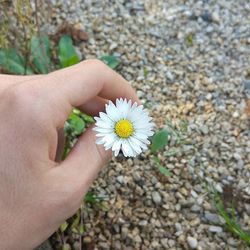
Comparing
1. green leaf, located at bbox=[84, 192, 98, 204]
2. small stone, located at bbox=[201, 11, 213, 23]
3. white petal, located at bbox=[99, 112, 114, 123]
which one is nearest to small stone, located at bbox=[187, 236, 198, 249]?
green leaf, located at bbox=[84, 192, 98, 204]

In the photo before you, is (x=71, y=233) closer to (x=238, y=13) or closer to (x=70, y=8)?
(x=70, y=8)

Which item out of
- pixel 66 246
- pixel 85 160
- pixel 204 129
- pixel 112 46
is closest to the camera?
pixel 85 160

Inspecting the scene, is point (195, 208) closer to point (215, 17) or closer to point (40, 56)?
point (40, 56)

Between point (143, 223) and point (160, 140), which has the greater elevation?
point (160, 140)

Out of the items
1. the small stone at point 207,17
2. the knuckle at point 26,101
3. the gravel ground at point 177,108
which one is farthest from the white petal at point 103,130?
the small stone at point 207,17

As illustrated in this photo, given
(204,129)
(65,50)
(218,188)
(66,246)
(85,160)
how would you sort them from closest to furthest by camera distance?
(85,160)
(66,246)
(218,188)
(204,129)
(65,50)

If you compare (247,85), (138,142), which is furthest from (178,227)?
(247,85)
